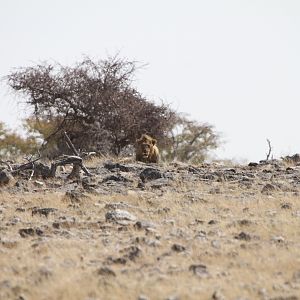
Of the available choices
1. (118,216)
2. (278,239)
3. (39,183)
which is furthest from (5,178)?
(278,239)

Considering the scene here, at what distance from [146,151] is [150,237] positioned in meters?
9.22

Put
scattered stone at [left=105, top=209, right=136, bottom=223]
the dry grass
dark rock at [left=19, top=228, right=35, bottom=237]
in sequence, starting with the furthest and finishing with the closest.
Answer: scattered stone at [left=105, top=209, right=136, bottom=223], dark rock at [left=19, top=228, right=35, bottom=237], the dry grass

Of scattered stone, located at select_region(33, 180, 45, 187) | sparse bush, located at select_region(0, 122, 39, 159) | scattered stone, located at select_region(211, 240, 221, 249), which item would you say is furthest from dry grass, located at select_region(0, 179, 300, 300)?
sparse bush, located at select_region(0, 122, 39, 159)

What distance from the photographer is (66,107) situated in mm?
23391

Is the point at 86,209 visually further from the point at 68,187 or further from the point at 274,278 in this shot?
→ the point at 274,278

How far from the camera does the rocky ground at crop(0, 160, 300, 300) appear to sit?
6797 millimetres

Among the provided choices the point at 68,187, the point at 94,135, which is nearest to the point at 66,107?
the point at 94,135

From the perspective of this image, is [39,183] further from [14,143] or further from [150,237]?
[14,143]

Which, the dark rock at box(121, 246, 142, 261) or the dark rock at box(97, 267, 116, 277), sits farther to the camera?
the dark rock at box(121, 246, 142, 261)

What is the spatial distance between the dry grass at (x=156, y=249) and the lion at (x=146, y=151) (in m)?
5.99

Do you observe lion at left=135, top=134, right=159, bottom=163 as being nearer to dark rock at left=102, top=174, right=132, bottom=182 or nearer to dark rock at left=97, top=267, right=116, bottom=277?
dark rock at left=102, top=174, right=132, bottom=182

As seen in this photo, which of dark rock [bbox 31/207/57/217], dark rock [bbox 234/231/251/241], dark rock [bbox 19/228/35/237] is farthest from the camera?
dark rock [bbox 31/207/57/217]

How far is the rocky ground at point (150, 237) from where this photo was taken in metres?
6.80

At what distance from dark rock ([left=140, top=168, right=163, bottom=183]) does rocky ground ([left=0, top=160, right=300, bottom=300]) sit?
0.10ft
